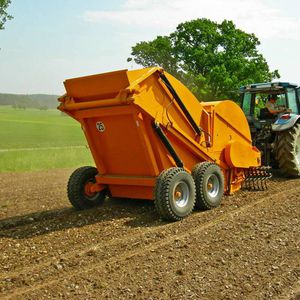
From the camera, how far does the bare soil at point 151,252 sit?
14.0 ft

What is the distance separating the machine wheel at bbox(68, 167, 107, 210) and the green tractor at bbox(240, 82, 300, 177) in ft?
13.1

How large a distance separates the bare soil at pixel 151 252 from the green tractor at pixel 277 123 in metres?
1.82

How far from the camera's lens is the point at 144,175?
7098mm

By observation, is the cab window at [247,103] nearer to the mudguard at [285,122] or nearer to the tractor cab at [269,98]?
the tractor cab at [269,98]

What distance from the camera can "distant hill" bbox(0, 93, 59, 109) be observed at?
11681 centimetres

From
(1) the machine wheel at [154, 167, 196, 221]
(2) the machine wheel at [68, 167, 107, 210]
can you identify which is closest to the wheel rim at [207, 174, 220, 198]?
(1) the machine wheel at [154, 167, 196, 221]

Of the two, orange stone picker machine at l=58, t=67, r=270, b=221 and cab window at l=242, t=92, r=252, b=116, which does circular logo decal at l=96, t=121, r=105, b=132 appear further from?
cab window at l=242, t=92, r=252, b=116

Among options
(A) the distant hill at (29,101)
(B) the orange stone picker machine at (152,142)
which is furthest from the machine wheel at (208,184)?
(A) the distant hill at (29,101)

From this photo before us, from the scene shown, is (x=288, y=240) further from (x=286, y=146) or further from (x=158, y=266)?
(x=286, y=146)

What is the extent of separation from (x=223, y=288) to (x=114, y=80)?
10.8ft

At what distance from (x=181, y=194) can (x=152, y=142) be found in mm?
863

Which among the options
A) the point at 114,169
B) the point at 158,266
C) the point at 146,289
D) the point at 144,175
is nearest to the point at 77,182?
the point at 114,169

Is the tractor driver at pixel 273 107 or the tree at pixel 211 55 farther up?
the tree at pixel 211 55

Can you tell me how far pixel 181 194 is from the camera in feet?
22.4
